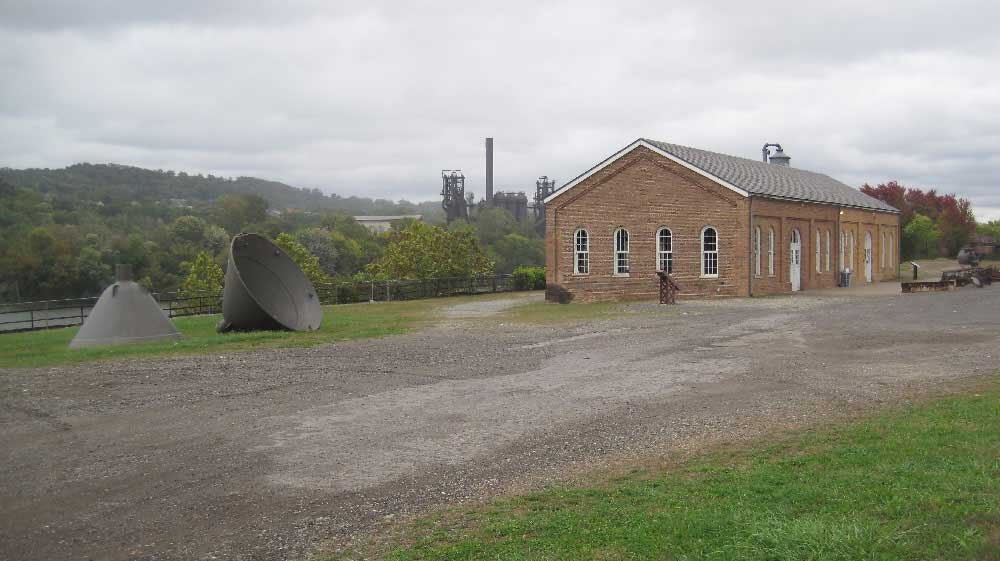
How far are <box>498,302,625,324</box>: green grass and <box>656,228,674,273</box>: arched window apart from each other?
2.85 meters

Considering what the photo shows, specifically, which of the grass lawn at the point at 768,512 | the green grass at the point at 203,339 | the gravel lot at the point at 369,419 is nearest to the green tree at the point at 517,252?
the green grass at the point at 203,339

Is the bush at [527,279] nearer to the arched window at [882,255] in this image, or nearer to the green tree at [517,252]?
the arched window at [882,255]

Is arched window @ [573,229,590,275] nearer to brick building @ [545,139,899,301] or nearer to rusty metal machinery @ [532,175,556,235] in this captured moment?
brick building @ [545,139,899,301]

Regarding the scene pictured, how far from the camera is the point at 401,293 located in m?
40.4

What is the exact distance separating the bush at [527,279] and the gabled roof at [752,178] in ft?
39.7

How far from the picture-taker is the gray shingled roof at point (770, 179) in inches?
1283

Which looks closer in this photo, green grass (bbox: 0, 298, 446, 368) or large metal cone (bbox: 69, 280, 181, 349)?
green grass (bbox: 0, 298, 446, 368)

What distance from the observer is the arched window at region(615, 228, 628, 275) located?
33.1 metres

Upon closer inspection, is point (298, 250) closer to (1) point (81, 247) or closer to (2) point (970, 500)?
(1) point (81, 247)

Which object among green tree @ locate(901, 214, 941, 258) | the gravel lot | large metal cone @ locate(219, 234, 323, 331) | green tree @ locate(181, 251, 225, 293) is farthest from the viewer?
green tree @ locate(901, 214, 941, 258)

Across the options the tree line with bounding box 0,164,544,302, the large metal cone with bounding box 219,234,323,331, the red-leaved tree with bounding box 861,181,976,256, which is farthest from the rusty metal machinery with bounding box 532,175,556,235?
the large metal cone with bounding box 219,234,323,331

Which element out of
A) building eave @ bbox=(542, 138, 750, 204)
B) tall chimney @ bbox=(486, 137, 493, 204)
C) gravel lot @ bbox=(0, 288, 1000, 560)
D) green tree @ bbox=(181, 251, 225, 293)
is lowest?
gravel lot @ bbox=(0, 288, 1000, 560)

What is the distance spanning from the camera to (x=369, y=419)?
10.1 metres

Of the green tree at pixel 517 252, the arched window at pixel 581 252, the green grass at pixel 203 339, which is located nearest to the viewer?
the green grass at pixel 203 339
